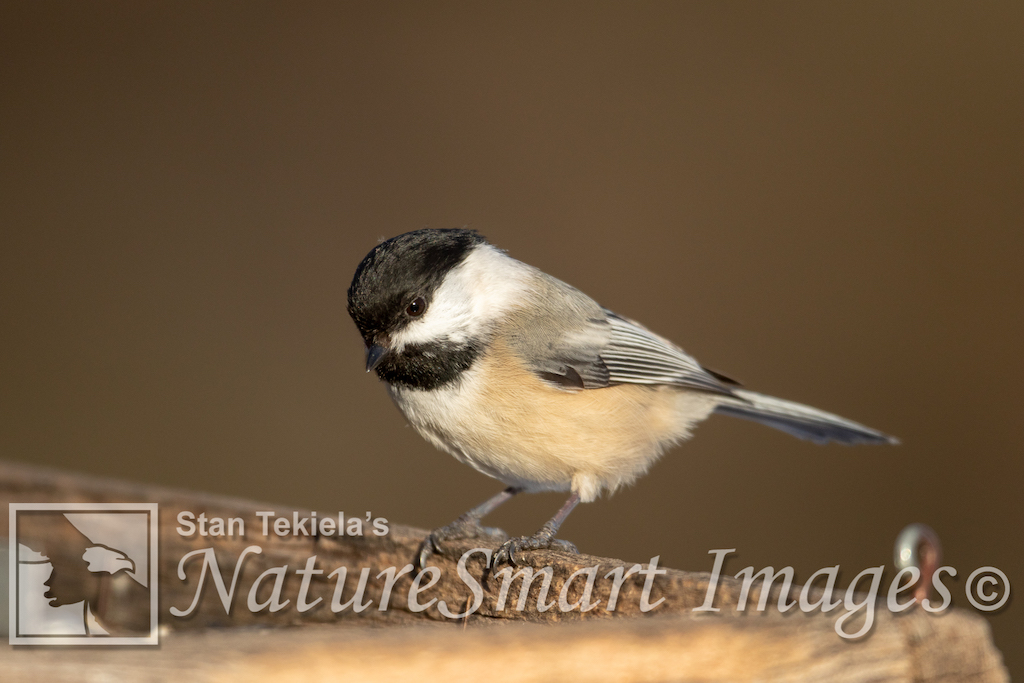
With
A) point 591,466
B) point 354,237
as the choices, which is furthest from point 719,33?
point 591,466

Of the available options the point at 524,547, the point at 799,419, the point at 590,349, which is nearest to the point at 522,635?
the point at 524,547

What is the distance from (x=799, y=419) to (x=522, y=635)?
1.31 metres

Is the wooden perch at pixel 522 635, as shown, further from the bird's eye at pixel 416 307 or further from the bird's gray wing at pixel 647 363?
the bird's gray wing at pixel 647 363

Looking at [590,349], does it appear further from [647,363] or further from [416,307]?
[416,307]

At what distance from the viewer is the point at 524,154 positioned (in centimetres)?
340

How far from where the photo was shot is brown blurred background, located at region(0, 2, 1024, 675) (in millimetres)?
2920

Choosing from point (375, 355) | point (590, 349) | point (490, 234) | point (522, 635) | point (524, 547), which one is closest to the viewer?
point (522, 635)

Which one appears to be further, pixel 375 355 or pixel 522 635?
pixel 375 355

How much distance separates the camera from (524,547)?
1.21m

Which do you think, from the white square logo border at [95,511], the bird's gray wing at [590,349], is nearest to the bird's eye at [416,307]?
the bird's gray wing at [590,349]

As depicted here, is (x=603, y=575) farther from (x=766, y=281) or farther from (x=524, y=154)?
(x=524, y=154)

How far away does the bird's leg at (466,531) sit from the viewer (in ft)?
3.99

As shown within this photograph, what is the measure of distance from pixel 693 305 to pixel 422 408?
2000mm

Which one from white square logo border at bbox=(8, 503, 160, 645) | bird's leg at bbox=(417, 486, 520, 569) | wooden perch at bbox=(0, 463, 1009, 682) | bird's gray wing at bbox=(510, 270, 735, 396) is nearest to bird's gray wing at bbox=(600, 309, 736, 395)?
bird's gray wing at bbox=(510, 270, 735, 396)
